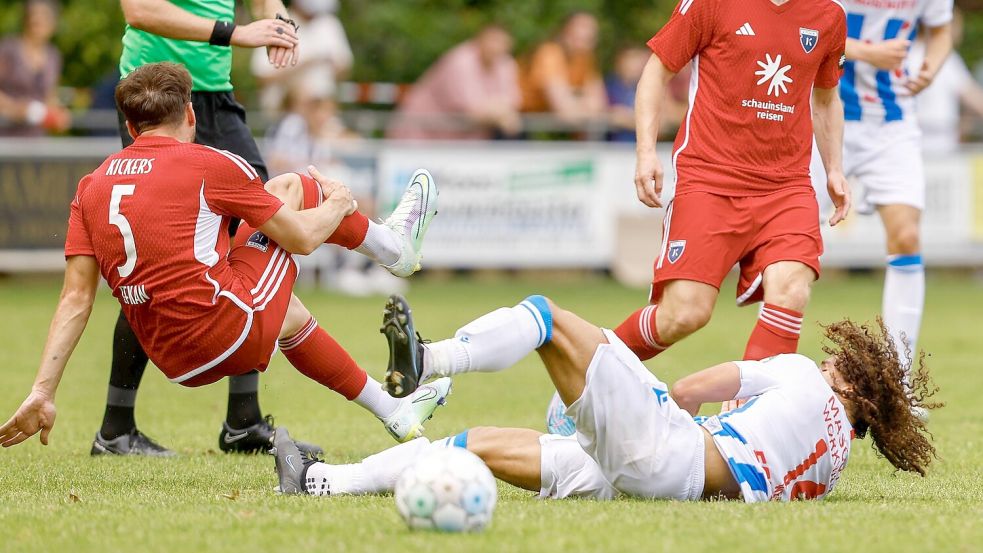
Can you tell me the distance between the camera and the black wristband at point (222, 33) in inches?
245

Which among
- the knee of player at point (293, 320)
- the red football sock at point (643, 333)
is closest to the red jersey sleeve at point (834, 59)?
the red football sock at point (643, 333)

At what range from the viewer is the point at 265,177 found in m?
6.64

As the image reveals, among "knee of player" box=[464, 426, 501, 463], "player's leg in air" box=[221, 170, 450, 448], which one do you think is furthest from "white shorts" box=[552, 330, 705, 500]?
"player's leg in air" box=[221, 170, 450, 448]

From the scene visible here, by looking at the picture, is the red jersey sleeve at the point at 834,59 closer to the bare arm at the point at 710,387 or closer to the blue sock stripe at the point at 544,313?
the bare arm at the point at 710,387

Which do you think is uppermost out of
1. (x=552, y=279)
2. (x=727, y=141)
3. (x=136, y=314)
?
(x=727, y=141)

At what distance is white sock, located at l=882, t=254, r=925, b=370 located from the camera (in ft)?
26.1

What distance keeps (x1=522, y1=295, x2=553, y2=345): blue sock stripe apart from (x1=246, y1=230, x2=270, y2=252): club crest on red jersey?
4.37ft

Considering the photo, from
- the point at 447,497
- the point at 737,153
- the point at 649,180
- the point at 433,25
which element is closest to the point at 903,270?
the point at 737,153

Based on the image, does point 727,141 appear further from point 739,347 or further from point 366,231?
point 739,347

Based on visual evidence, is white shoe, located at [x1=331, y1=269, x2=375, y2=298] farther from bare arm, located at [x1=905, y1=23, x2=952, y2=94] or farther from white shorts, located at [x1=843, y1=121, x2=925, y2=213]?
bare arm, located at [x1=905, y1=23, x2=952, y2=94]

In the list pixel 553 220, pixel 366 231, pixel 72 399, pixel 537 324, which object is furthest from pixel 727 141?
pixel 553 220

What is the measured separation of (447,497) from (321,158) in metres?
11.0

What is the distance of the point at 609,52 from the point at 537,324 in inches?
690

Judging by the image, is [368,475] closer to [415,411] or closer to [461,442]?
[461,442]
